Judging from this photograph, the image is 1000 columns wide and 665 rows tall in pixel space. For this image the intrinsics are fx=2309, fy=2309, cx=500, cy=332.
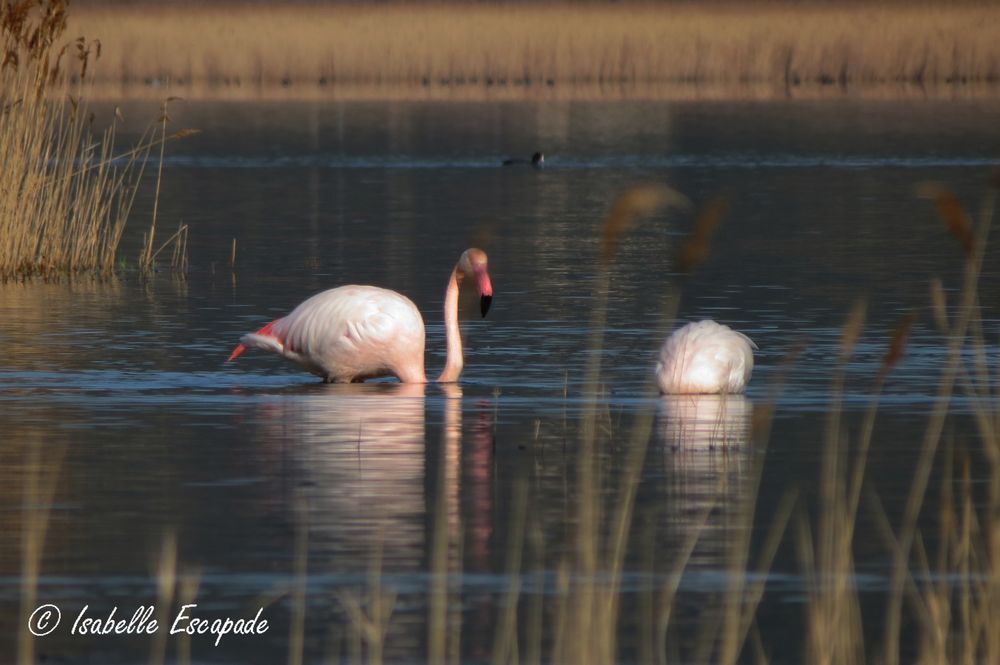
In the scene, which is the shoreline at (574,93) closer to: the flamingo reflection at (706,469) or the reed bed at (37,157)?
the reed bed at (37,157)

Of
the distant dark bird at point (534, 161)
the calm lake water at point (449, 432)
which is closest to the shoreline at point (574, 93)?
the distant dark bird at point (534, 161)

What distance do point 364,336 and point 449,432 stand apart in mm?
1616

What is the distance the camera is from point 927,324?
43.3ft

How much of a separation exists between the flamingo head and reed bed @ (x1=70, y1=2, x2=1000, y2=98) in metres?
30.8

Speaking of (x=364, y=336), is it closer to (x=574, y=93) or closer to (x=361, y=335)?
(x=361, y=335)

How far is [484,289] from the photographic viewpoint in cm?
1091

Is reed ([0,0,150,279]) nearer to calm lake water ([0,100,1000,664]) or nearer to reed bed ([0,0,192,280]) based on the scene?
reed bed ([0,0,192,280])

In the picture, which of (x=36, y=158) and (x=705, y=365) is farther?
(x=36, y=158)

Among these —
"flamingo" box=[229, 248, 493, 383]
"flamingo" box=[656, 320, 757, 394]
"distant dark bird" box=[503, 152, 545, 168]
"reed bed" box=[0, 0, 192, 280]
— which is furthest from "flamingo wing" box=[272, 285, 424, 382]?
"distant dark bird" box=[503, 152, 545, 168]

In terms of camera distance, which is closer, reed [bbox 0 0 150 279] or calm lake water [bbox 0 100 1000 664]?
calm lake water [bbox 0 100 1000 664]

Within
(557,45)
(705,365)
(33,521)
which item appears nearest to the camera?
(33,521)

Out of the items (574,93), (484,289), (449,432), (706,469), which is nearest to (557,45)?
(574,93)

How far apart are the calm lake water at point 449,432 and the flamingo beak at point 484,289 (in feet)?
1.26

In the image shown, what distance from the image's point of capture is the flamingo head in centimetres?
1085
